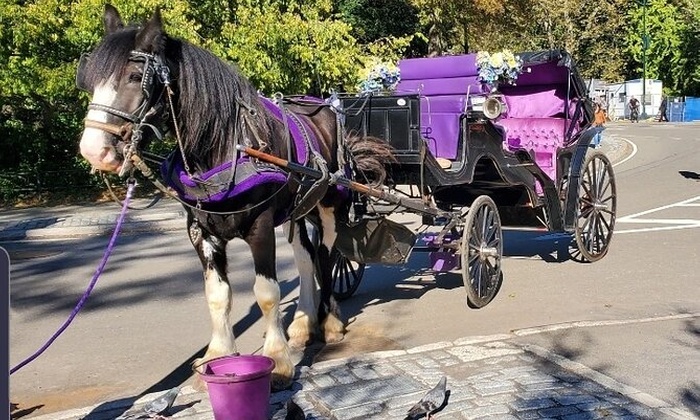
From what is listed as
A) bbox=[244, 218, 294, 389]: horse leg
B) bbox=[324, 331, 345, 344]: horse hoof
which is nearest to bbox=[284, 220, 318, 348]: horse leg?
bbox=[324, 331, 345, 344]: horse hoof

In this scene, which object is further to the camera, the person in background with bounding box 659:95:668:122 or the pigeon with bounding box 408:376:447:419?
the person in background with bounding box 659:95:668:122

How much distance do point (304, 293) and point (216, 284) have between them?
1367 mm

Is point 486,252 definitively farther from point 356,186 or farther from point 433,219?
point 356,186

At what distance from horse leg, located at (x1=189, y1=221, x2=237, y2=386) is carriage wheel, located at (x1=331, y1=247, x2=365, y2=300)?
2.54 m

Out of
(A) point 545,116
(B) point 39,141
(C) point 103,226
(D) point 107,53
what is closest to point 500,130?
(A) point 545,116

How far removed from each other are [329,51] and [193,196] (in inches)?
456

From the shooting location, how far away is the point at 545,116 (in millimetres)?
9203

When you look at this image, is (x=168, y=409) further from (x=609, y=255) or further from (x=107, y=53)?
(x=609, y=255)

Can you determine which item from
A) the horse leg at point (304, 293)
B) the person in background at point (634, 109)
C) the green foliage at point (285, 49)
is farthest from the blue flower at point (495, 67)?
the person in background at point (634, 109)

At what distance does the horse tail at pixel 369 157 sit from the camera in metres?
6.59

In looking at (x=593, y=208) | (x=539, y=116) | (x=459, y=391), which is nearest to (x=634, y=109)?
(x=539, y=116)

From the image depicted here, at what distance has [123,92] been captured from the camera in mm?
4188

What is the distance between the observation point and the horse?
416cm

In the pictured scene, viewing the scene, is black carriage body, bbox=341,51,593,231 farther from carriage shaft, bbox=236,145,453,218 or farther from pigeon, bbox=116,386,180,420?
pigeon, bbox=116,386,180,420
